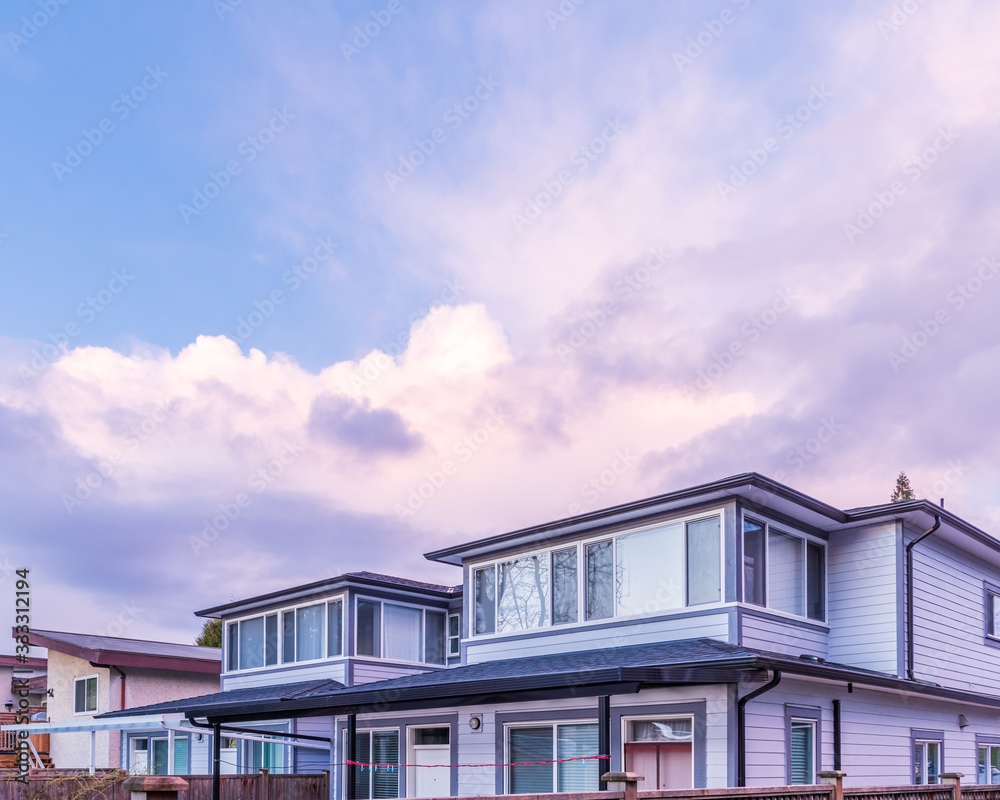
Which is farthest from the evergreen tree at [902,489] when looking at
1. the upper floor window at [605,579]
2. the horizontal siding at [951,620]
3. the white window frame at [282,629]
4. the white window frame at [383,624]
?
the upper floor window at [605,579]

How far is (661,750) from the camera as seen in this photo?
1296 cm

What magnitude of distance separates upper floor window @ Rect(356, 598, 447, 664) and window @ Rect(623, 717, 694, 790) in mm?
9394

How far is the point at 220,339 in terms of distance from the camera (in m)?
18.7

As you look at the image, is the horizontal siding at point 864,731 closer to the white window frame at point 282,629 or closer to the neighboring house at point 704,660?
the neighboring house at point 704,660

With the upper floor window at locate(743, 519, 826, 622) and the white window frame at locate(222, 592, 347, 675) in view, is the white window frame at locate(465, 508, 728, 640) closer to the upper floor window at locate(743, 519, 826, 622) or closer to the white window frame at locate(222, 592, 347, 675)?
the upper floor window at locate(743, 519, 826, 622)

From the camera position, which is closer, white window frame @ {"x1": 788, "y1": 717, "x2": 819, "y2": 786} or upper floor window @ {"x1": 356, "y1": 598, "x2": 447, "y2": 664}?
white window frame @ {"x1": 788, "y1": 717, "x2": 819, "y2": 786}

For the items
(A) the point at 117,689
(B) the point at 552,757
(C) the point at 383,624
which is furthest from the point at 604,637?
(A) the point at 117,689

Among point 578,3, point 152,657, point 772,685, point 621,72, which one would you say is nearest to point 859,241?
point 621,72

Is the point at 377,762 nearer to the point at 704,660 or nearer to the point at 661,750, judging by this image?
the point at 661,750

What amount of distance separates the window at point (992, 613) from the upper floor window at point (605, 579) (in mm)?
7429

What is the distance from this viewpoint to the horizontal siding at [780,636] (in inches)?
550

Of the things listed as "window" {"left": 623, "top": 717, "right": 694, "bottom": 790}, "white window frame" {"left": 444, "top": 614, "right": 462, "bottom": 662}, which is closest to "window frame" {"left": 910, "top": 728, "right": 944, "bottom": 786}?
"window" {"left": 623, "top": 717, "right": 694, "bottom": 790}

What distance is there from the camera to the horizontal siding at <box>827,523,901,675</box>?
1504 centimetres

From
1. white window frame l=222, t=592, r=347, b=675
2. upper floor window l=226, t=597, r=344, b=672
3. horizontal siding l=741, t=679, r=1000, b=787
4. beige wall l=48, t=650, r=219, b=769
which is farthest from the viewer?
beige wall l=48, t=650, r=219, b=769
